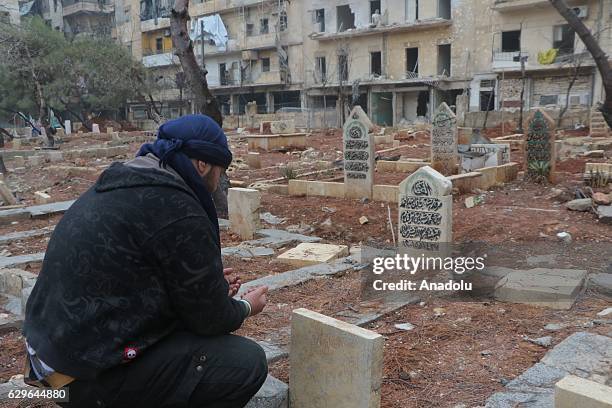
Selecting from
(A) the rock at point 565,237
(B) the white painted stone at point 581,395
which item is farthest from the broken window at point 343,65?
(B) the white painted stone at point 581,395

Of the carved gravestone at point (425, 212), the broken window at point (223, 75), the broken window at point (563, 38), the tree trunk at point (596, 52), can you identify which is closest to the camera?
the carved gravestone at point (425, 212)

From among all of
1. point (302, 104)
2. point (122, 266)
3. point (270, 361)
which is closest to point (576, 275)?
point (270, 361)

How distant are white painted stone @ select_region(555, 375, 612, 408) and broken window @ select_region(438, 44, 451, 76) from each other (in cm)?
3276

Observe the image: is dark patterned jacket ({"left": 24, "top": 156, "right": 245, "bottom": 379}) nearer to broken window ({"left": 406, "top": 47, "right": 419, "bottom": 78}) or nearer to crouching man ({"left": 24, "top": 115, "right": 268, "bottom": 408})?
crouching man ({"left": 24, "top": 115, "right": 268, "bottom": 408})

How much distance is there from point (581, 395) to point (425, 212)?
3700mm

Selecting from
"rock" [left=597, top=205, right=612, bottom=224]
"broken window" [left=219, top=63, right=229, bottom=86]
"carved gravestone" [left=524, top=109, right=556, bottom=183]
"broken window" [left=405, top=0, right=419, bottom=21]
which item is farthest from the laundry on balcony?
"rock" [left=597, top=205, right=612, bottom=224]

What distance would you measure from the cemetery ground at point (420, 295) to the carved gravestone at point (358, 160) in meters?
0.31

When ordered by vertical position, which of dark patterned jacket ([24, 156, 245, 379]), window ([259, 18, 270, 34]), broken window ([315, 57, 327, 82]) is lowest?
dark patterned jacket ([24, 156, 245, 379])

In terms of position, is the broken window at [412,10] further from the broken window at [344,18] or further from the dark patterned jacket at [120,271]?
the dark patterned jacket at [120,271]

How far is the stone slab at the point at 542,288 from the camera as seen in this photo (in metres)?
4.58

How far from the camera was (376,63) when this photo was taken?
36750 mm

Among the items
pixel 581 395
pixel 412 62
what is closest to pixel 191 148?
pixel 581 395

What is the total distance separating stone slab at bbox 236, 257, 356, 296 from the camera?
205 inches

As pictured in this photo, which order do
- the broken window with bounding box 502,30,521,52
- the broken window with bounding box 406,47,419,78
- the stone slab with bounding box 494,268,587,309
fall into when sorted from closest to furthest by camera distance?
the stone slab with bounding box 494,268,587,309
the broken window with bounding box 502,30,521,52
the broken window with bounding box 406,47,419,78
